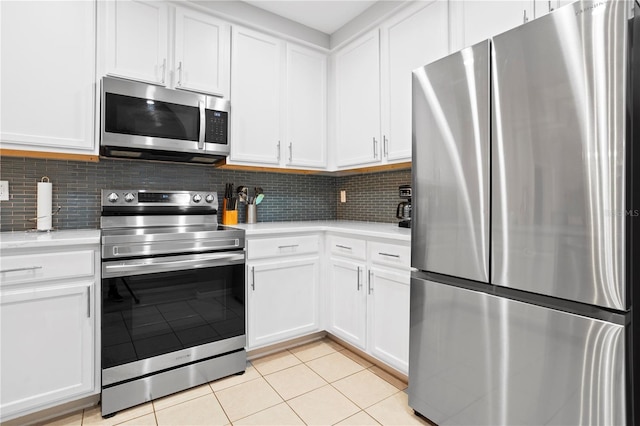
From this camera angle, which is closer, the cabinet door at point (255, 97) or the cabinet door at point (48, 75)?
the cabinet door at point (48, 75)

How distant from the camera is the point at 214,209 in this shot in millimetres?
2576

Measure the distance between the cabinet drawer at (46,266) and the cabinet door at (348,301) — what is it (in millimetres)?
1466

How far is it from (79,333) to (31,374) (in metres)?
0.23

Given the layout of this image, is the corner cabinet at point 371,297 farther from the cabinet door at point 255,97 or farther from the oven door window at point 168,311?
the cabinet door at point 255,97

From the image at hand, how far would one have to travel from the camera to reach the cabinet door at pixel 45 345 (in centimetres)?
153

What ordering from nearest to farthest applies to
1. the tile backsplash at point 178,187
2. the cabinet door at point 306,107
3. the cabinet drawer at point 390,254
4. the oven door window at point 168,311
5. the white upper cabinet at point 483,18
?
the white upper cabinet at point 483,18 < the oven door window at point 168,311 < the cabinet drawer at point 390,254 < the tile backsplash at point 178,187 < the cabinet door at point 306,107

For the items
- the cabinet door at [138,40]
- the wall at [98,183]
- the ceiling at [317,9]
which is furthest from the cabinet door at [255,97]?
the cabinet door at [138,40]

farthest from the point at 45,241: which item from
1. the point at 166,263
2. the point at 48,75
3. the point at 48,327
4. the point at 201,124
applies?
the point at 201,124

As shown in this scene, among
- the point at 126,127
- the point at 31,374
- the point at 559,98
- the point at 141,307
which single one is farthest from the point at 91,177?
the point at 559,98

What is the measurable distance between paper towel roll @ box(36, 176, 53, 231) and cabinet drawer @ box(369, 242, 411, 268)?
6.28ft

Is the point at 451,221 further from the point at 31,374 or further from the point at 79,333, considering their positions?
the point at 31,374

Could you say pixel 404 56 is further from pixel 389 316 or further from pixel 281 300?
pixel 281 300

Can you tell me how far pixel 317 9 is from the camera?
2539 mm

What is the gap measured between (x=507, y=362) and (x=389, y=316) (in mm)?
775
